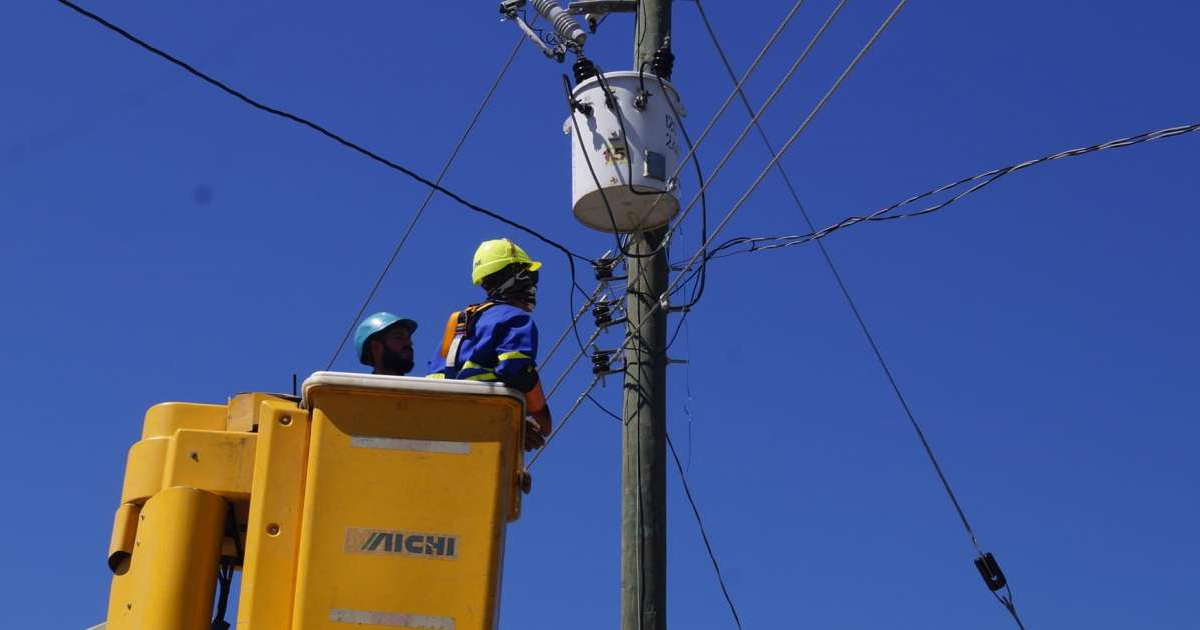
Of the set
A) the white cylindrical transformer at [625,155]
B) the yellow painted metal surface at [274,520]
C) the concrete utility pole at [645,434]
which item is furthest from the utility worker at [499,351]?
the concrete utility pole at [645,434]

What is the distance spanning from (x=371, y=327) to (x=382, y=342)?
7cm

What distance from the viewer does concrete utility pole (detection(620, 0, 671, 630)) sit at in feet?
26.7

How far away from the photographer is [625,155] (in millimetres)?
8180

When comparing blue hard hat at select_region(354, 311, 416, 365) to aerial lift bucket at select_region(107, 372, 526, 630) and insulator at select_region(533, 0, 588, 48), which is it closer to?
aerial lift bucket at select_region(107, 372, 526, 630)

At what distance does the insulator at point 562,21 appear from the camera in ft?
30.2

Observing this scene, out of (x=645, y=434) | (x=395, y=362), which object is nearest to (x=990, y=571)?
(x=645, y=434)

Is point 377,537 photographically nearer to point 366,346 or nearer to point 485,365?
point 485,365

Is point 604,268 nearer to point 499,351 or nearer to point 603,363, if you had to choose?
point 603,363

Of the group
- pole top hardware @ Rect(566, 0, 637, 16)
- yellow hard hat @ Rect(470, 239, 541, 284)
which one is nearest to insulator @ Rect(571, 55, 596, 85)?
pole top hardware @ Rect(566, 0, 637, 16)

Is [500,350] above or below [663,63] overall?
below

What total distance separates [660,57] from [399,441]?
16.2ft

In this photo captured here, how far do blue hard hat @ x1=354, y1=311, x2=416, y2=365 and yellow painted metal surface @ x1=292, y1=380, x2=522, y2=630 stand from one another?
117 cm

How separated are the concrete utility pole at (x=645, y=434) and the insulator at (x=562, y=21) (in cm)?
38

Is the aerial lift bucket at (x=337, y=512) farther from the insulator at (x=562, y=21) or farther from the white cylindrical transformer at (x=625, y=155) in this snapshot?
the insulator at (x=562, y=21)
